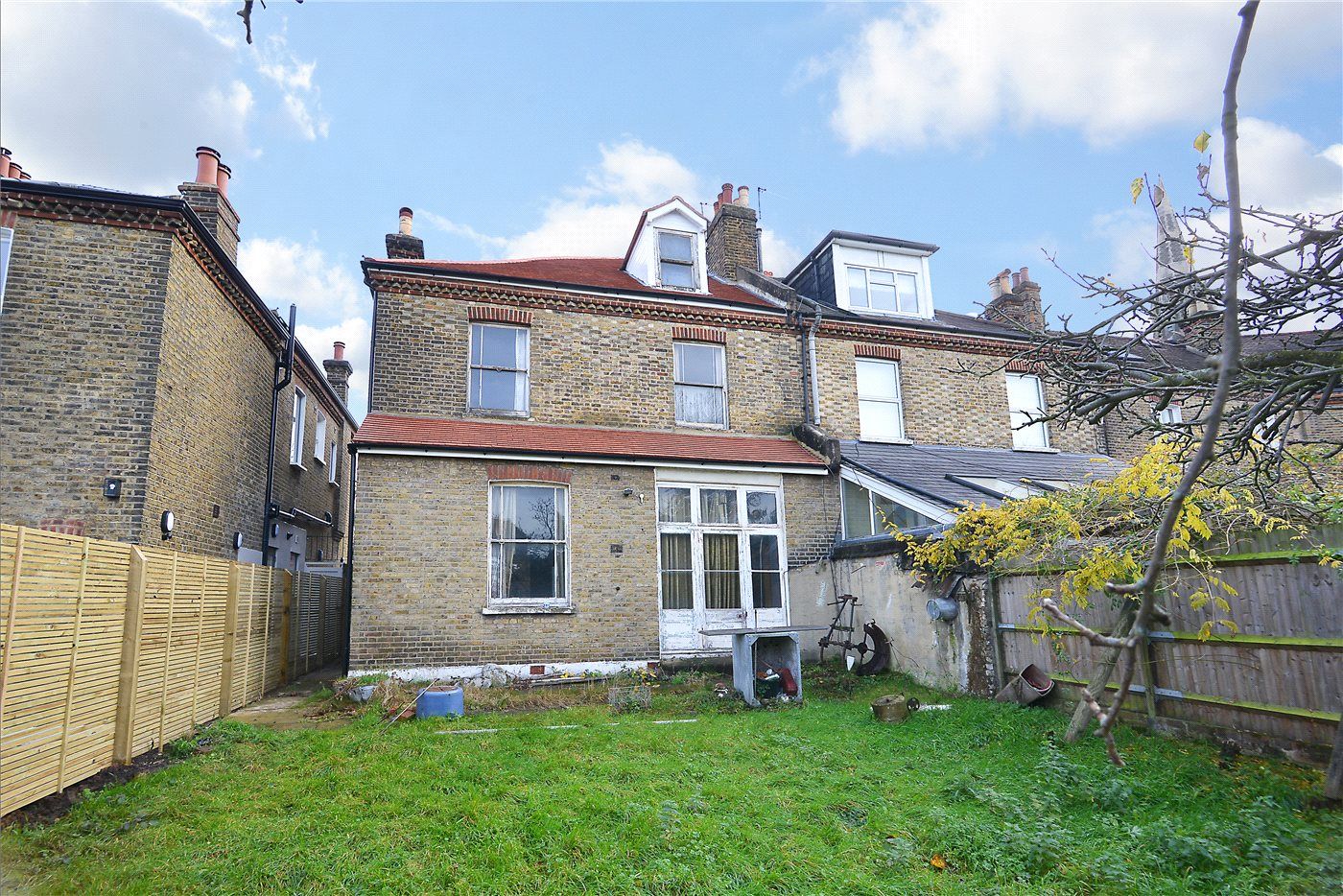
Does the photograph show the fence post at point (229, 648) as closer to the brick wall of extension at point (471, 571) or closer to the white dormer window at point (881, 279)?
the brick wall of extension at point (471, 571)

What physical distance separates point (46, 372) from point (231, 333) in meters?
3.28

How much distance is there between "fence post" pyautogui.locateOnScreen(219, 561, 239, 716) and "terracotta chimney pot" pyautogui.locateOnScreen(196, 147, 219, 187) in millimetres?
7149

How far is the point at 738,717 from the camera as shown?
9.18 m

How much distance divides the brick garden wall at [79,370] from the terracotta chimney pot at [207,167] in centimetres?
362

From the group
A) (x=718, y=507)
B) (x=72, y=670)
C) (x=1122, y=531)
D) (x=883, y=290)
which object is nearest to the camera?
(x=72, y=670)

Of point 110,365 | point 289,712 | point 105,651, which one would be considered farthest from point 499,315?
point 105,651

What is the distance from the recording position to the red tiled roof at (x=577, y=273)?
13.2m

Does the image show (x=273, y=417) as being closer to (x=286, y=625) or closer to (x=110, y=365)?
(x=286, y=625)

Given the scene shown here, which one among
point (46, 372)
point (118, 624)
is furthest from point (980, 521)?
point (46, 372)

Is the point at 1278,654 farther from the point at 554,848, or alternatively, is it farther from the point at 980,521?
the point at 554,848

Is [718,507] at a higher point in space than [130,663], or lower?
higher

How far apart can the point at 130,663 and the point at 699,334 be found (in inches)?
396

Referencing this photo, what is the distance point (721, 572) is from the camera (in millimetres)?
13039

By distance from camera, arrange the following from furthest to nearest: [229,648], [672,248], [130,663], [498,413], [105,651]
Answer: [672,248], [498,413], [229,648], [130,663], [105,651]
